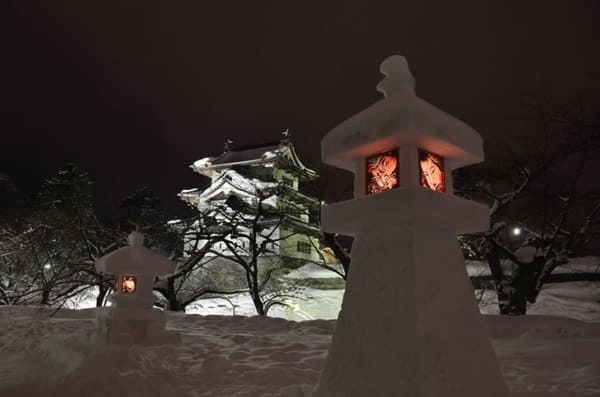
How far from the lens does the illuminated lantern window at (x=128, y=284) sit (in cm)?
939

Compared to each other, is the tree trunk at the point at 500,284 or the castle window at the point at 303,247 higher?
the castle window at the point at 303,247

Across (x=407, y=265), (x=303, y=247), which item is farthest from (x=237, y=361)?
(x=303, y=247)

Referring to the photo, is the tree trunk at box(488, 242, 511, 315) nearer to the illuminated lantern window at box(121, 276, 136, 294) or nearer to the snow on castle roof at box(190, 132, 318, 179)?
the illuminated lantern window at box(121, 276, 136, 294)

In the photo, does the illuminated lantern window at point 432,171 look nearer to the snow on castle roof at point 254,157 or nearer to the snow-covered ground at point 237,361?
the snow-covered ground at point 237,361

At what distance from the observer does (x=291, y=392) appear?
16.3 feet

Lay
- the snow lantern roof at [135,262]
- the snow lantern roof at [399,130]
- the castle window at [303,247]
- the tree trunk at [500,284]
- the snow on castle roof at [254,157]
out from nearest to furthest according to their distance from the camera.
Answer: the snow lantern roof at [399,130], the snow lantern roof at [135,262], the tree trunk at [500,284], the castle window at [303,247], the snow on castle roof at [254,157]

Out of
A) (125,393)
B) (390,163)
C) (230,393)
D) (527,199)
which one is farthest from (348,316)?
(527,199)

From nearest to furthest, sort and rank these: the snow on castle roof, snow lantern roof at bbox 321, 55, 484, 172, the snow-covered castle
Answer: snow lantern roof at bbox 321, 55, 484, 172
the snow-covered castle
the snow on castle roof

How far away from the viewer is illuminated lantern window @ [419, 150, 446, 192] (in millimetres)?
4011

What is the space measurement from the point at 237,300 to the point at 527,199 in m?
16.6

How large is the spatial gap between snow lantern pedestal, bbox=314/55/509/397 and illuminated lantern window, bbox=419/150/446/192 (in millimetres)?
11

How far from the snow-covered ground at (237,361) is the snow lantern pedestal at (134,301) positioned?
2.07 ft

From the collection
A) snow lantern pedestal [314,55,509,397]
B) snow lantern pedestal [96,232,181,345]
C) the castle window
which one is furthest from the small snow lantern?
the castle window

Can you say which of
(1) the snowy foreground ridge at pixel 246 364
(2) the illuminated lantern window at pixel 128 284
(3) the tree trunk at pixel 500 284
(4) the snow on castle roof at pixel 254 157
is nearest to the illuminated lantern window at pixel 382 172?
(1) the snowy foreground ridge at pixel 246 364
